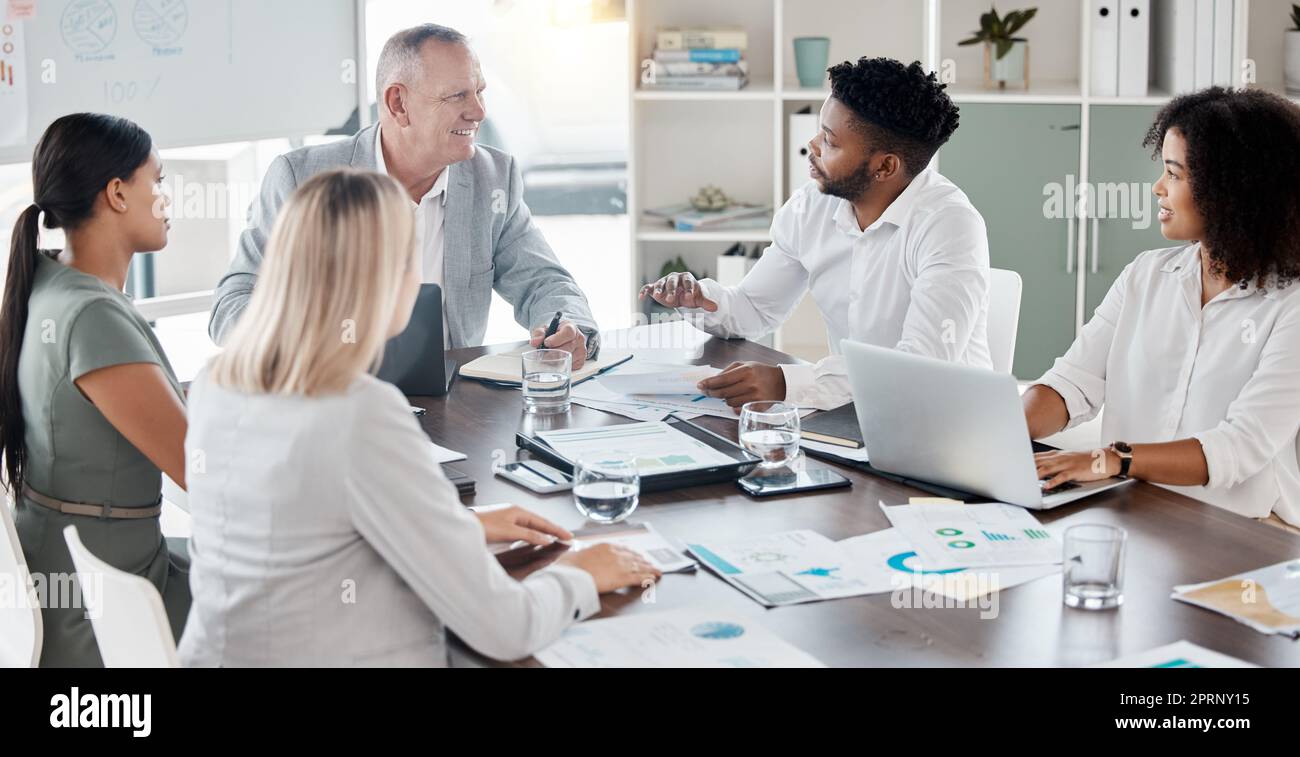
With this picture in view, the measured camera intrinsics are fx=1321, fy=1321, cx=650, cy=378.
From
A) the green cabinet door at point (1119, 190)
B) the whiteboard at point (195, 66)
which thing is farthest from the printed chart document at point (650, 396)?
the green cabinet door at point (1119, 190)

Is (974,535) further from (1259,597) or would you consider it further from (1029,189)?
(1029,189)

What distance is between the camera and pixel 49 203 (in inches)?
75.1

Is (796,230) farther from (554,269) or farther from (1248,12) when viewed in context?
(1248,12)

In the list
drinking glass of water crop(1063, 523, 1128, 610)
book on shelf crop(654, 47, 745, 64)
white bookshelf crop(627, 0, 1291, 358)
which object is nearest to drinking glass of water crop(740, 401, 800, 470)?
drinking glass of water crop(1063, 523, 1128, 610)

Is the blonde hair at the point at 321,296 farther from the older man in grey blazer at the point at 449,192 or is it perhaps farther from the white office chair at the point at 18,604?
the older man in grey blazer at the point at 449,192

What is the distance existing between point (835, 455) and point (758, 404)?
141mm

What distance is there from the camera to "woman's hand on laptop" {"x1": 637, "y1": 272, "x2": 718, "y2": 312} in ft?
8.89

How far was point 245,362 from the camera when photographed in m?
1.32

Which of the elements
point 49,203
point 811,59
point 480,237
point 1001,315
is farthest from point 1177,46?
point 49,203

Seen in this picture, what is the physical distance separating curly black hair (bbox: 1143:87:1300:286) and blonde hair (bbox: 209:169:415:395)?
1405mm

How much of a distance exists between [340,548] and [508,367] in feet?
4.05
